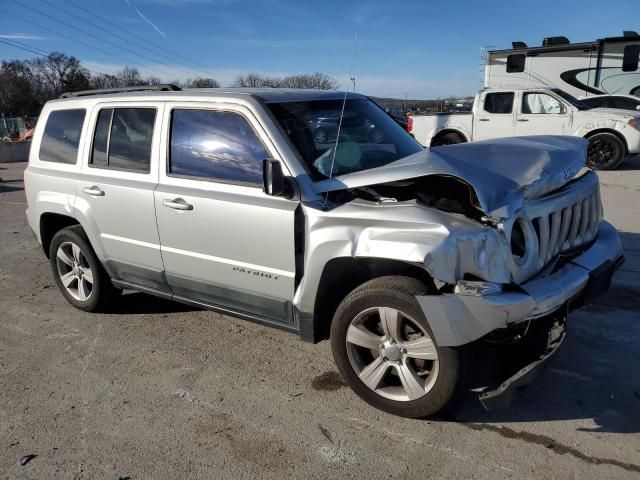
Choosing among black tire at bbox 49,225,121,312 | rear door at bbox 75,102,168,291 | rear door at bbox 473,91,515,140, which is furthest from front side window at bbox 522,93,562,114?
Result: black tire at bbox 49,225,121,312

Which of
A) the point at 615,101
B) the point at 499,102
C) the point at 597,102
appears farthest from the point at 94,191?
the point at 615,101

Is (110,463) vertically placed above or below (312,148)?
below

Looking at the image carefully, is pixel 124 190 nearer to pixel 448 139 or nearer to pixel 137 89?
pixel 137 89

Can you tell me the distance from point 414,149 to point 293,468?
2489 millimetres

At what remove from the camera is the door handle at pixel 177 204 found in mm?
3594

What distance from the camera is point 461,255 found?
2.58 m

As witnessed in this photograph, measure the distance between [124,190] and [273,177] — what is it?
1558mm

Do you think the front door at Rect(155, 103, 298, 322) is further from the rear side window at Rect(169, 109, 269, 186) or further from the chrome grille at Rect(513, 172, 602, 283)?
the chrome grille at Rect(513, 172, 602, 283)

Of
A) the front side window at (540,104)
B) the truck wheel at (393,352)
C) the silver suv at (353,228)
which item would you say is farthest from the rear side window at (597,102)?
the truck wheel at (393,352)

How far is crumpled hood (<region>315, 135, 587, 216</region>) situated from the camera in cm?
278

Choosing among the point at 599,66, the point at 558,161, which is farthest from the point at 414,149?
the point at 599,66

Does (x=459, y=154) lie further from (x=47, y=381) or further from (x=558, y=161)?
(x=47, y=381)

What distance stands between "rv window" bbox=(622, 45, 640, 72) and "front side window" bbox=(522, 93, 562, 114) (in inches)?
274

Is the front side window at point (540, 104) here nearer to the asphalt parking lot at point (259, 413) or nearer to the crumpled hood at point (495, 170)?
the asphalt parking lot at point (259, 413)
